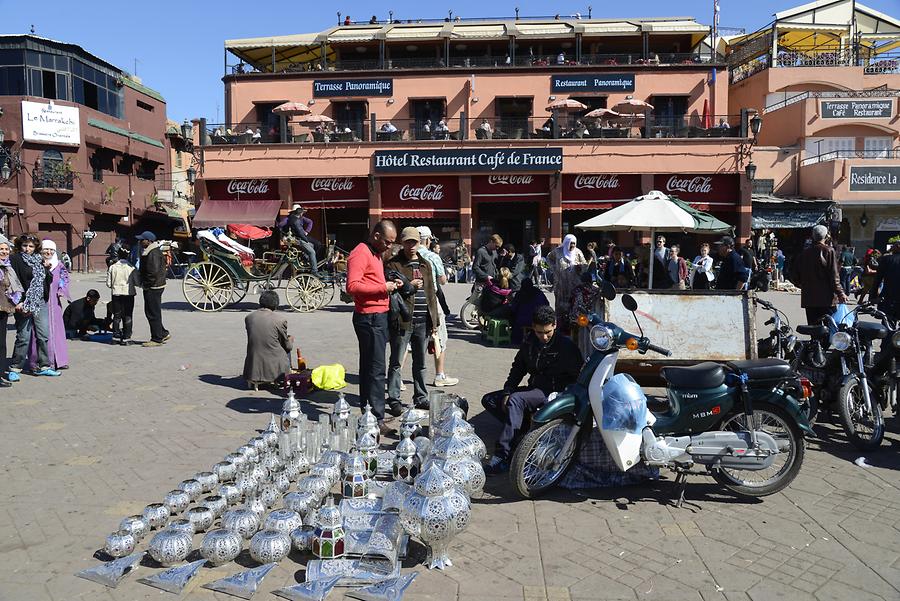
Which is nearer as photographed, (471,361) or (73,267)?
(471,361)

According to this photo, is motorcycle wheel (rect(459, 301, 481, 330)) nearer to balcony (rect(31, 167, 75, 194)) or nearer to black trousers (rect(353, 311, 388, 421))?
black trousers (rect(353, 311, 388, 421))

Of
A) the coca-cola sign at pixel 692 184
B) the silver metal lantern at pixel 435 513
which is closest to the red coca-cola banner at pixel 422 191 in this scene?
the coca-cola sign at pixel 692 184

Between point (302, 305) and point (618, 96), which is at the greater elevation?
point (618, 96)

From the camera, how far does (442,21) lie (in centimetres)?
3309

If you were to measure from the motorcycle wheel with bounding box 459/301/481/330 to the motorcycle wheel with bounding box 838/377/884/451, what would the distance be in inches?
289

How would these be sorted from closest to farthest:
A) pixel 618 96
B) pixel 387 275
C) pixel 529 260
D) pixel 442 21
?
pixel 387 275 < pixel 529 260 < pixel 618 96 < pixel 442 21

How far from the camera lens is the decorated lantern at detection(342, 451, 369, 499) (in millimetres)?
4078

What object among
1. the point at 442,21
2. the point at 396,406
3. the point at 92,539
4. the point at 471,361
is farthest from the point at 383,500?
the point at 442,21

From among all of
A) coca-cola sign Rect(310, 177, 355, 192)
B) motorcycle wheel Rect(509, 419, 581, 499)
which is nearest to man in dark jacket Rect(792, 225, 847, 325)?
motorcycle wheel Rect(509, 419, 581, 499)

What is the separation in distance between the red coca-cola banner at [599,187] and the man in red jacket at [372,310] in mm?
22230

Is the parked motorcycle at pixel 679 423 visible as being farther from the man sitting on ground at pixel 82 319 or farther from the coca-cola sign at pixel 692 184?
the coca-cola sign at pixel 692 184

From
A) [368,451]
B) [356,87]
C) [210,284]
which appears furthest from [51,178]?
[368,451]

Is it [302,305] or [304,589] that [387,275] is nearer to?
[304,589]

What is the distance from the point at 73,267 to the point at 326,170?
15359mm
